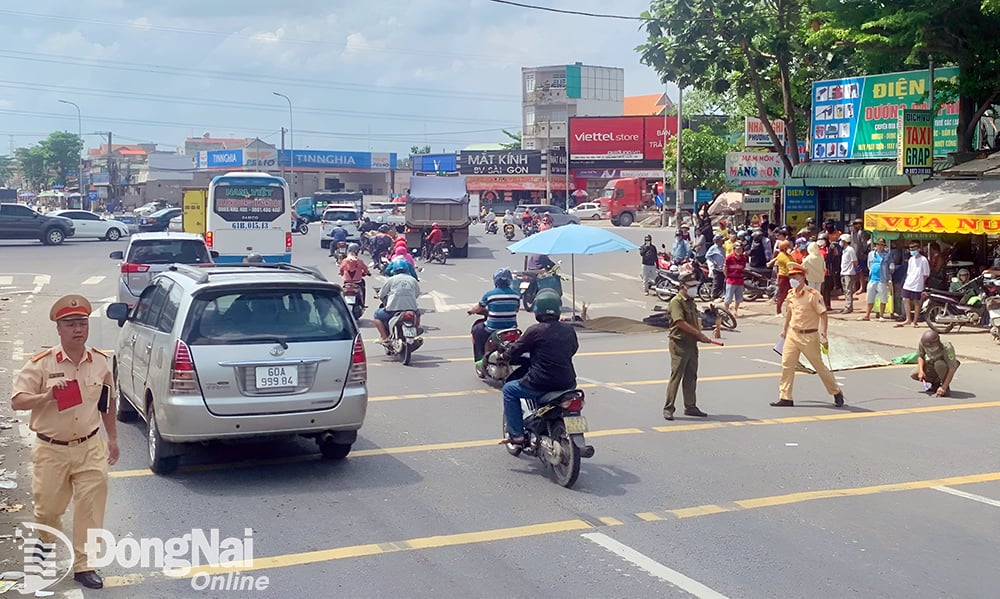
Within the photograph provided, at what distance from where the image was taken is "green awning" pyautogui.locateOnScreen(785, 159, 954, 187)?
25212 mm

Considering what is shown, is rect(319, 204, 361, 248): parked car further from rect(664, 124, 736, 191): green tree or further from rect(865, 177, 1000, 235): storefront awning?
rect(865, 177, 1000, 235): storefront awning

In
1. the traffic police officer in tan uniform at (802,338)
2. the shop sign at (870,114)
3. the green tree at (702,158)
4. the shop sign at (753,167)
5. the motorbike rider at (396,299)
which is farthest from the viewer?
the green tree at (702,158)

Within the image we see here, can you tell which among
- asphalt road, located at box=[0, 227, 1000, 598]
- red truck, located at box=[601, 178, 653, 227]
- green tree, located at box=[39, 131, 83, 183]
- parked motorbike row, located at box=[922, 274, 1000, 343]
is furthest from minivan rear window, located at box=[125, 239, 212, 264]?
green tree, located at box=[39, 131, 83, 183]

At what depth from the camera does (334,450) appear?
31.4 feet

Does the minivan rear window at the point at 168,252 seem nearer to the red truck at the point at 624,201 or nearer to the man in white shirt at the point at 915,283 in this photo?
the man in white shirt at the point at 915,283

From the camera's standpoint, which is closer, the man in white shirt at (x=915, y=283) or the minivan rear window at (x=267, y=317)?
the minivan rear window at (x=267, y=317)

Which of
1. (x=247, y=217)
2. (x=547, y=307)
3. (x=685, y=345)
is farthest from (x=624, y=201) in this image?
(x=547, y=307)

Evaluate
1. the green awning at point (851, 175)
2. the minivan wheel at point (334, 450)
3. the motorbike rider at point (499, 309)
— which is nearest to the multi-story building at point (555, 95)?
the green awning at point (851, 175)

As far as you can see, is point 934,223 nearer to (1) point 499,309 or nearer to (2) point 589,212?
(1) point 499,309

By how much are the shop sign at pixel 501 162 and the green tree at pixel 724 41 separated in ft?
193

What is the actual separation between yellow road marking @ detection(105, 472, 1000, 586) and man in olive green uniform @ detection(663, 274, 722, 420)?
327 cm

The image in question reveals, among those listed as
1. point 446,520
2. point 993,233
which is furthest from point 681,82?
point 446,520

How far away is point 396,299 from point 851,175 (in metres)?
15.5

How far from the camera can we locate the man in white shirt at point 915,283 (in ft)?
65.8
